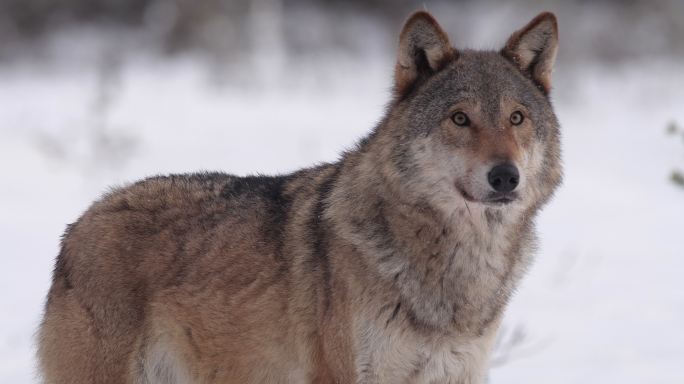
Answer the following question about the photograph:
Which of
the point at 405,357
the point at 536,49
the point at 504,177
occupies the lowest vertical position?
the point at 405,357

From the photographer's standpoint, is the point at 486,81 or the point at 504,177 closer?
the point at 504,177

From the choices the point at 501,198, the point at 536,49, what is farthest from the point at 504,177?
the point at 536,49

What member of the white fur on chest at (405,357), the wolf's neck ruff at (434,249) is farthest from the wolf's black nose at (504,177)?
the white fur on chest at (405,357)

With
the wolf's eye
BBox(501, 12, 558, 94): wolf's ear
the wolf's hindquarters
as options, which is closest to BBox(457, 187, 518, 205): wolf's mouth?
the wolf's eye

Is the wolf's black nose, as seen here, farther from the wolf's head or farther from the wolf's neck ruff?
the wolf's neck ruff

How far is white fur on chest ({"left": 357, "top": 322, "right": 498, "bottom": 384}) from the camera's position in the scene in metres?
4.25

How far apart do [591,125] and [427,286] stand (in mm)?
14671

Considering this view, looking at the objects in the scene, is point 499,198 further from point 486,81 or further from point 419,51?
point 419,51

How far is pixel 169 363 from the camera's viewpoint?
4.88 metres

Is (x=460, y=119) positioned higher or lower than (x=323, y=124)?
lower

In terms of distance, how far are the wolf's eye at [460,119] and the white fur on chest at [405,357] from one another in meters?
0.89

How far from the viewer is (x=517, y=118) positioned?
14.6 feet

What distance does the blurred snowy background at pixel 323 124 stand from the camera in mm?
8742

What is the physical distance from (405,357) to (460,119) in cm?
103
